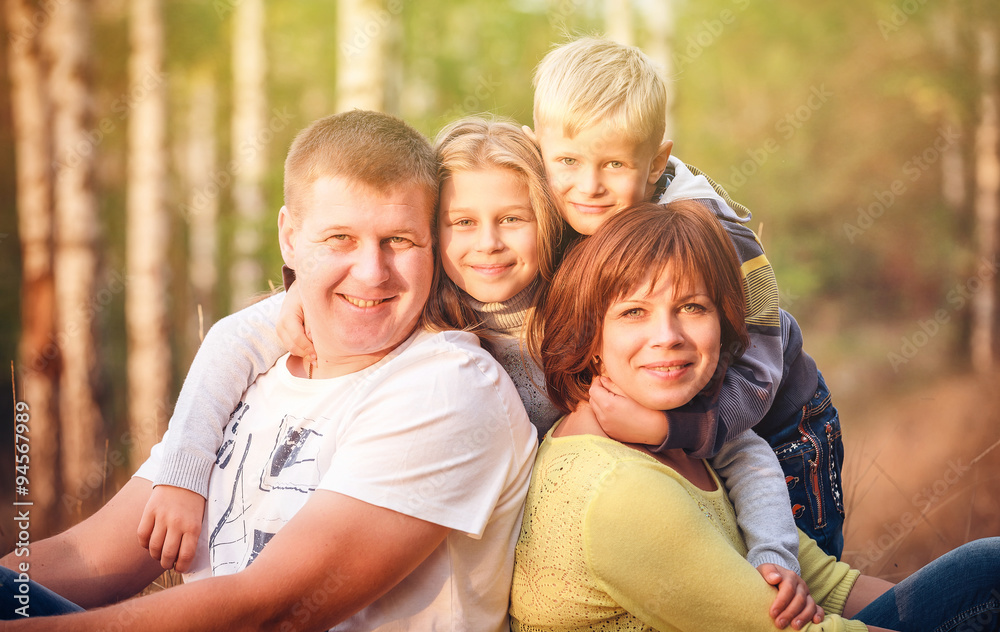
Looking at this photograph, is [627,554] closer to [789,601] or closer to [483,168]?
[789,601]

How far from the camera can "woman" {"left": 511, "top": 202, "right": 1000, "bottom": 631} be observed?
1803 mm

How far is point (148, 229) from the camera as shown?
8.66 m

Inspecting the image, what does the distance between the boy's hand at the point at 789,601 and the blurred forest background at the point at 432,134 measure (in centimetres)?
204

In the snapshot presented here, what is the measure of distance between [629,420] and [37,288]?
7.85 m

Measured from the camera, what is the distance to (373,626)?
6.56ft

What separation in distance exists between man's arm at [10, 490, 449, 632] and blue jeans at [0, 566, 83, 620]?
169 mm

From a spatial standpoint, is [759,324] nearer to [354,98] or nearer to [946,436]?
[354,98]

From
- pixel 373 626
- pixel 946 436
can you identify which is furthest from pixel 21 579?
pixel 946 436
